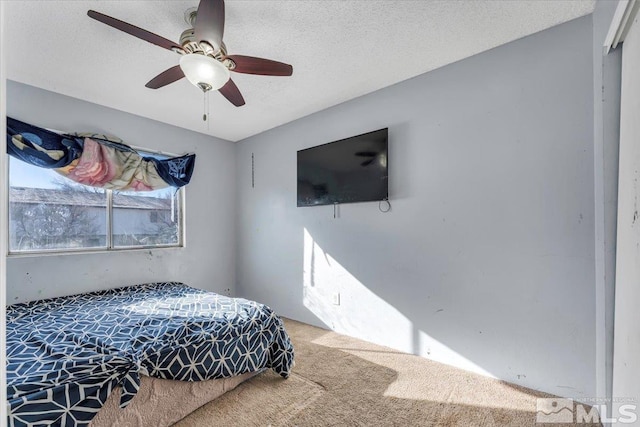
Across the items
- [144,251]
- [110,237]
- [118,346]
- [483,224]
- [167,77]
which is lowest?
[118,346]

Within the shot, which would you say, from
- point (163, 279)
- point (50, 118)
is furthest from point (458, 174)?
point (50, 118)

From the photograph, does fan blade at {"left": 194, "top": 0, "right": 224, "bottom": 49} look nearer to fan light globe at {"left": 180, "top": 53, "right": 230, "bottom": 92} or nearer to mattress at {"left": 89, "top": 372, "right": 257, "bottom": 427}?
fan light globe at {"left": 180, "top": 53, "right": 230, "bottom": 92}

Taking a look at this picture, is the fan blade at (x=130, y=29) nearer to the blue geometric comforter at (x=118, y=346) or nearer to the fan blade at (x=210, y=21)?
the fan blade at (x=210, y=21)

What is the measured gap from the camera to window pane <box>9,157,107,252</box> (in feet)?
8.48

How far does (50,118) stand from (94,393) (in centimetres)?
237

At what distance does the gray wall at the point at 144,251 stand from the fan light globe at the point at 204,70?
183cm

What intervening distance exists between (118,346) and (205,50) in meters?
1.69

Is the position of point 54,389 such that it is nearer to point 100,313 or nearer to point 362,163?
point 100,313

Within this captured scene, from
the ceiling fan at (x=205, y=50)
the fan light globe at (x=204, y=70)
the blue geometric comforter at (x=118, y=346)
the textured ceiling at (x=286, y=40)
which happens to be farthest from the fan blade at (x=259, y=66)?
the blue geometric comforter at (x=118, y=346)

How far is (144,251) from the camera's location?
3.30m

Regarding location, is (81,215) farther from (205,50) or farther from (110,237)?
(205,50)

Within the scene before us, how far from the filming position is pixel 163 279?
3.45m

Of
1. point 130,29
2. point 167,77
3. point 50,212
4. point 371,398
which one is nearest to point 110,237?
point 50,212

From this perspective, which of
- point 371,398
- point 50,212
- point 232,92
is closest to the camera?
point 371,398
